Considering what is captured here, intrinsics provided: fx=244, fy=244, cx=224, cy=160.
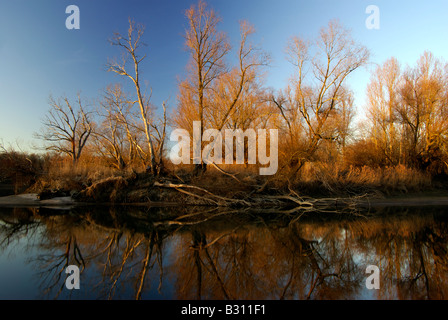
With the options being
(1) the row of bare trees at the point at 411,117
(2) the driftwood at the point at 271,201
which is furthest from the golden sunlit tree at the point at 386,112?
(2) the driftwood at the point at 271,201

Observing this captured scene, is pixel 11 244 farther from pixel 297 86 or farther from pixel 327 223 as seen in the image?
pixel 297 86

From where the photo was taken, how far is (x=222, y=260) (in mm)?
4953

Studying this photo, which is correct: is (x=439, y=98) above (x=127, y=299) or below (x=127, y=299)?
above

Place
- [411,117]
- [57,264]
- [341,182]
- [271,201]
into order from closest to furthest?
[57,264], [271,201], [341,182], [411,117]

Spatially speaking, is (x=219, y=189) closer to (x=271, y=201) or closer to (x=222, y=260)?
(x=271, y=201)

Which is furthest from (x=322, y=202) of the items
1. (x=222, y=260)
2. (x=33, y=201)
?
(x=33, y=201)

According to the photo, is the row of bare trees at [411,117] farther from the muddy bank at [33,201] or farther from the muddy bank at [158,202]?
the muddy bank at [33,201]

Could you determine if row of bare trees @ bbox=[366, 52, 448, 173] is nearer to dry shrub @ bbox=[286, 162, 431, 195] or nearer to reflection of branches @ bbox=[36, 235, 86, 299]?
dry shrub @ bbox=[286, 162, 431, 195]

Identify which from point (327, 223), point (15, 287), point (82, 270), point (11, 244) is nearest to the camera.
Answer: point (15, 287)

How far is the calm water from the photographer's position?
3645 mm

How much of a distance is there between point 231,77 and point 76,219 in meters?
21.1

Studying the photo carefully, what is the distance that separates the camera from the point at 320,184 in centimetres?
1614

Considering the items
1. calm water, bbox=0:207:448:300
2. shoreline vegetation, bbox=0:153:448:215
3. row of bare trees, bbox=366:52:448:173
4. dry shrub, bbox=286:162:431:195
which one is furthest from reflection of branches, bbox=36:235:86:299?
row of bare trees, bbox=366:52:448:173
